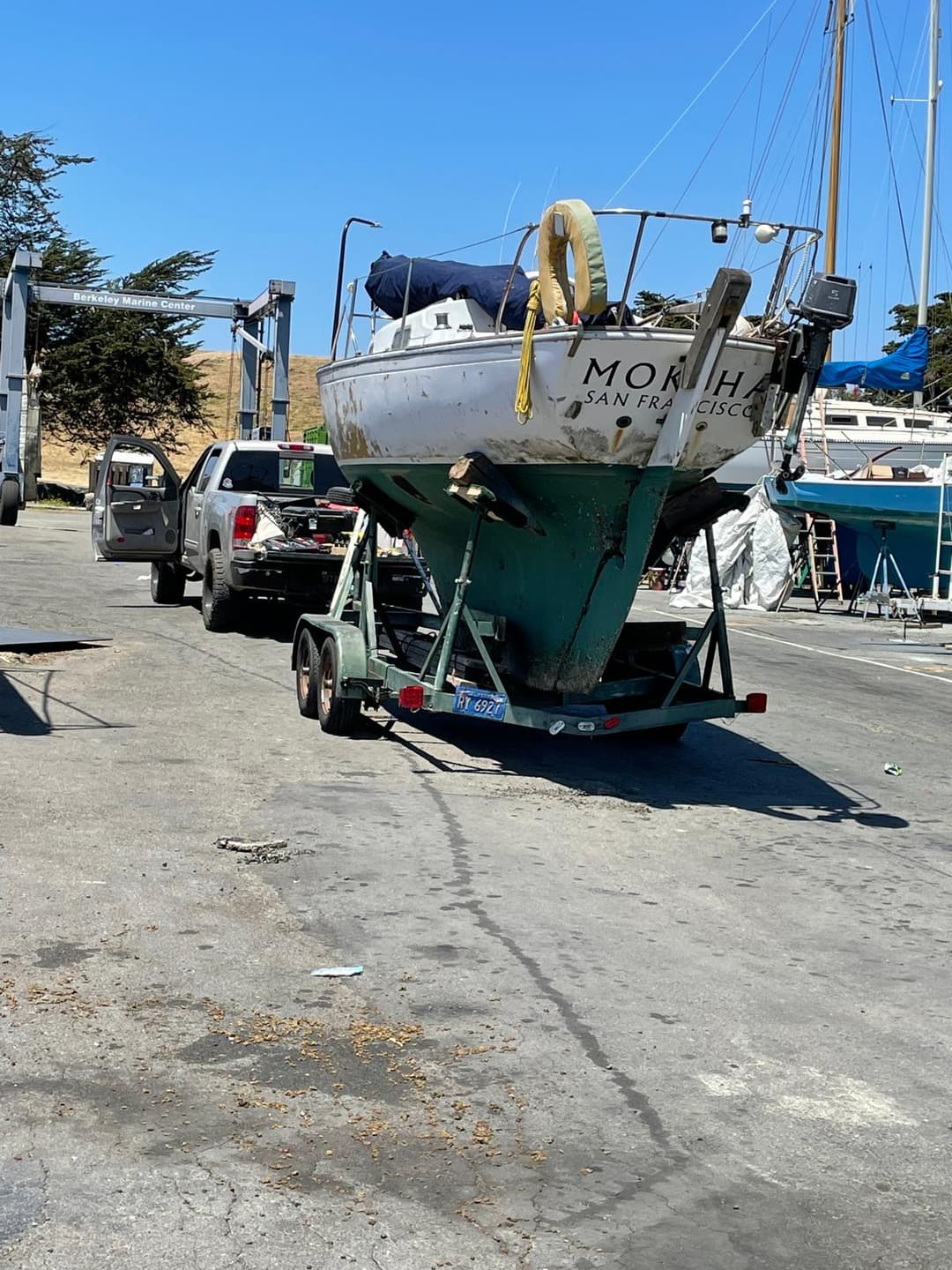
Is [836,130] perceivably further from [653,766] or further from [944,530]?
→ [653,766]

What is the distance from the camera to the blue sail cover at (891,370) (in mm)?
27766

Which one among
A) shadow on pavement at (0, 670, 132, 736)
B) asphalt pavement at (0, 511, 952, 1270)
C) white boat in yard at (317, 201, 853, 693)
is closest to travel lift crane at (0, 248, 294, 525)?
shadow on pavement at (0, 670, 132, 736)

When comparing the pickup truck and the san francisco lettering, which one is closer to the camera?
the san francisco lettering

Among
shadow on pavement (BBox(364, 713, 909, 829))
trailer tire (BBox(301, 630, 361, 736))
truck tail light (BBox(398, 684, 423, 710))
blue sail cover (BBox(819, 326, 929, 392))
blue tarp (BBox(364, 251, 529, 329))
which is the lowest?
shadow on pavement (BBox(364, 713, 909, 829))

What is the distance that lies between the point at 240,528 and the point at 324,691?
15.7 ft

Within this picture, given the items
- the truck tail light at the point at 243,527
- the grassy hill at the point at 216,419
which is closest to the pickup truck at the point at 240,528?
the truck tail light at the point at 243,527

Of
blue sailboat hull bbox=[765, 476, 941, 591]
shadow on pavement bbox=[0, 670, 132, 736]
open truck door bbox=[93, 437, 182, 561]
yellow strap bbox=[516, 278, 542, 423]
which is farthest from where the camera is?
blue sailboat hull bbox=[765, 476, 941, 591]

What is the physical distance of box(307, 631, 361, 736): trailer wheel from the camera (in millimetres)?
10500

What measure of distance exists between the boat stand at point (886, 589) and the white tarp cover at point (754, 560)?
4.75 ft

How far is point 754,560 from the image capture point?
1017 inches

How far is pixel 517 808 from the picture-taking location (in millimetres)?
8617

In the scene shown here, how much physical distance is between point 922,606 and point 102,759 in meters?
16.0

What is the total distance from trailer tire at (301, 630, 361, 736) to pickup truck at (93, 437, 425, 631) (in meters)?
1.86

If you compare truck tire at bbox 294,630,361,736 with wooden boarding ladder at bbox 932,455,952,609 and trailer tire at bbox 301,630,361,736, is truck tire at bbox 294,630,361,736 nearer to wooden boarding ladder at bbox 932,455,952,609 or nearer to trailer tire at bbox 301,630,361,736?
trailer tire at bbox 301,630,361,736
